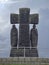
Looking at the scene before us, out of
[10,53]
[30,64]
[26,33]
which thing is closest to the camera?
Answer: [30,64]

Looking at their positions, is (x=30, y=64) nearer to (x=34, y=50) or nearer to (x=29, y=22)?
(x=34, y=50)

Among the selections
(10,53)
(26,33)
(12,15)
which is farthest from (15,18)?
(10,53)

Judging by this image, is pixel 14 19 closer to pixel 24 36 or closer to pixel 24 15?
pixel 24 15

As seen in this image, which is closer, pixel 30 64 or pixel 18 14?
pixel 30 64

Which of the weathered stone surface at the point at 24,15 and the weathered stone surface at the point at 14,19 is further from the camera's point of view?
the weathered stone surface at the point at 14,19

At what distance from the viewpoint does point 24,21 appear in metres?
10.6

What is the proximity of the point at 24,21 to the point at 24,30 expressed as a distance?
16.5 inches

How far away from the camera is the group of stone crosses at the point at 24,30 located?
34.8ft

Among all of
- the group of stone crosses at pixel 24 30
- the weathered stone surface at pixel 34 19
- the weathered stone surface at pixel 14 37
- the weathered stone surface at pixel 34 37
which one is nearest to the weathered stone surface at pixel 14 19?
the group of stone crosses at pixel 24 30

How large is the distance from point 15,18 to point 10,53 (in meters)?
1.76

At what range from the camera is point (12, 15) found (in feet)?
35.4

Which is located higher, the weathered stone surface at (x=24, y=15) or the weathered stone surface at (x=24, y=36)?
the weathered stone surface at (x=24, y=15)

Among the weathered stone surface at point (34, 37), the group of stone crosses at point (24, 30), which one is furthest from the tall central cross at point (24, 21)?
the weathered stone surface at point (34, 37)

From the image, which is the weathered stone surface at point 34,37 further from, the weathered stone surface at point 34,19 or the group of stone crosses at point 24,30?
the weathered stone surface at point 34,19
